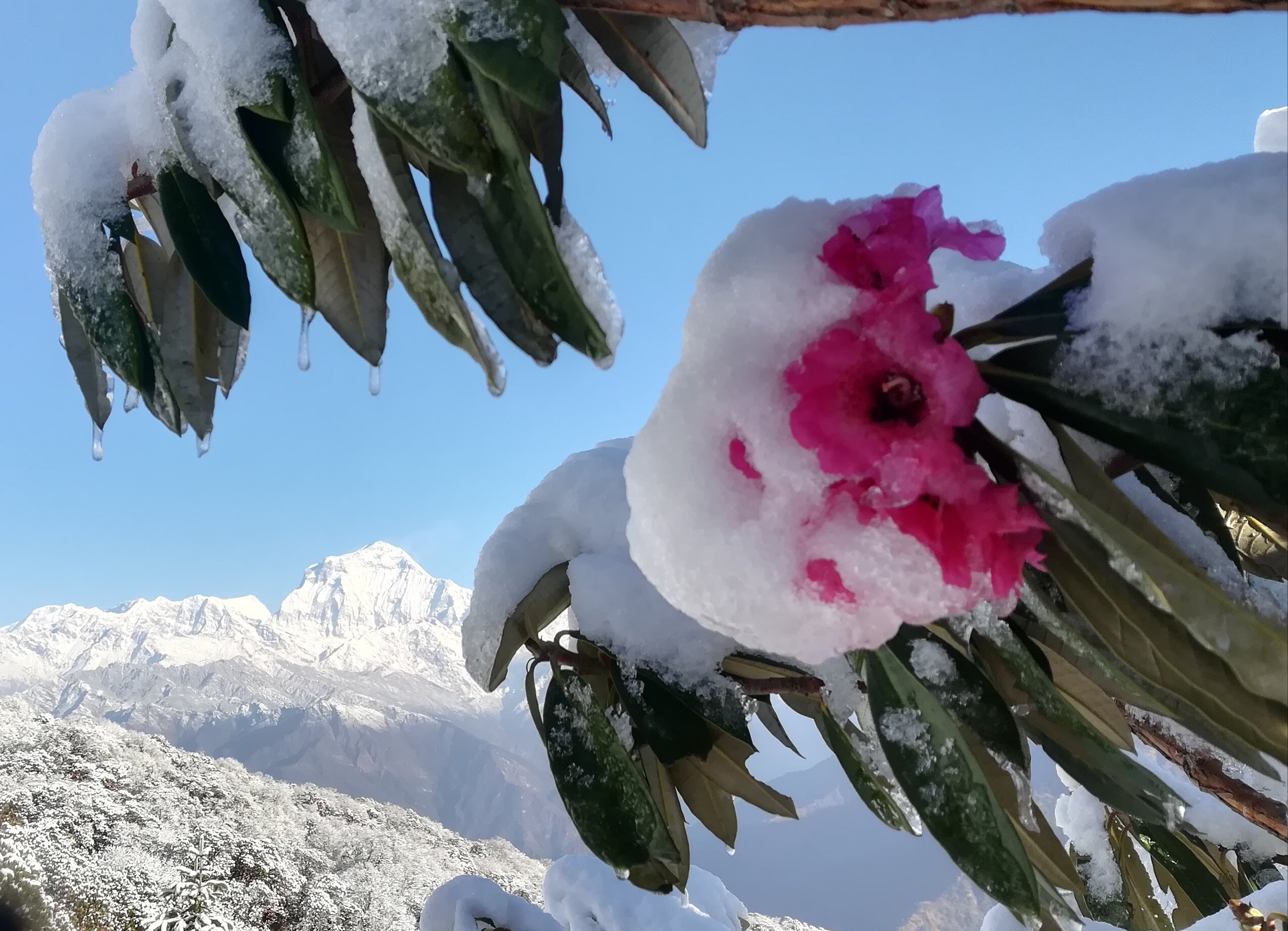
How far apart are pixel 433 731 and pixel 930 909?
82.8ft

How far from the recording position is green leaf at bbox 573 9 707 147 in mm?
450

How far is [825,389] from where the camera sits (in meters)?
0.25

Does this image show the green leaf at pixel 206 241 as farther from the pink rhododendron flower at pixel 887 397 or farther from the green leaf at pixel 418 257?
the pink rhododendron flower at pixel 887 397

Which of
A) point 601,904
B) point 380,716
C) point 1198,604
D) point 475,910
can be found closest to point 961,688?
point 1198,604

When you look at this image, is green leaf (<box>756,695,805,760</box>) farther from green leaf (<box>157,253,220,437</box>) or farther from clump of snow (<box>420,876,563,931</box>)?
clump of snow (<box>420,876,563,931</box>)

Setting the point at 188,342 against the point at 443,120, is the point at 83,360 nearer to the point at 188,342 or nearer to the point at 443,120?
the point at 188,342

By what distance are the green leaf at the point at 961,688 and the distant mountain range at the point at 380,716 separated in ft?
76.2

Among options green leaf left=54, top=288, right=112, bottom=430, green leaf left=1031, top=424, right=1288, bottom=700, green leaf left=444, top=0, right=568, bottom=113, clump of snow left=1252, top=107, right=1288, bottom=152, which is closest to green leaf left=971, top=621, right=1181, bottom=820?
green leaf left=1031, top=424, right=1288, bottom=700

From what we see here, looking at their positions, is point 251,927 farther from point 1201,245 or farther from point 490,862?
point 1201,245

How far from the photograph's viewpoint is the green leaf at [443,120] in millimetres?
335

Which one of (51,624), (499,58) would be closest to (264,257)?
(499,58)

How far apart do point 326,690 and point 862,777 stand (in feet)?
161

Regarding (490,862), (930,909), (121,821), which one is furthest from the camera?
(930,909)

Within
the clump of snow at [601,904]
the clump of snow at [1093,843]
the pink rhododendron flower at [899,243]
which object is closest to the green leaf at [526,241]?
the pink rhododendron flower at [899,243]
